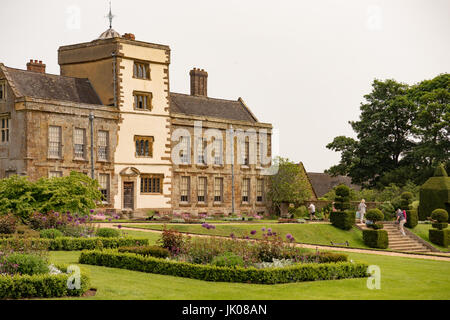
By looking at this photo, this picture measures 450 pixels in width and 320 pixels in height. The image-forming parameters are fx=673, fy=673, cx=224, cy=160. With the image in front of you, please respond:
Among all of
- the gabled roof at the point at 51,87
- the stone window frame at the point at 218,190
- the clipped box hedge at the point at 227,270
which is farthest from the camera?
the stone window frame at the point at 218,190

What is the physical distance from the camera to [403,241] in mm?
40875

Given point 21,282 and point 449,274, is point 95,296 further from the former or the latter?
point 449,274

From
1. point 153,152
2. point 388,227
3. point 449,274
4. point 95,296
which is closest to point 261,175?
point 153,152

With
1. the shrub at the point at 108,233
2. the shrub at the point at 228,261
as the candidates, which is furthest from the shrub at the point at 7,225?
the shrub at the point at 228,261

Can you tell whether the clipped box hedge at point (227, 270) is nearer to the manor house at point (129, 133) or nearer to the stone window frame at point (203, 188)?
the manor house at point (129, 133)

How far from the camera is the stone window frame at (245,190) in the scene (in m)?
54.6

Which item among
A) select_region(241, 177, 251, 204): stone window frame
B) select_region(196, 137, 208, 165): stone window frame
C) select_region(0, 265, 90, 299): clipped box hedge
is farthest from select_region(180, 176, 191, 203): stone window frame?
select_region(0, 265, 90, 299): clipped box hedge

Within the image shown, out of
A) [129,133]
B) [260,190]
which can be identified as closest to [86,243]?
[129,133]

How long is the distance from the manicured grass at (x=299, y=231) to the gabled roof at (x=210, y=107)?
17.3m

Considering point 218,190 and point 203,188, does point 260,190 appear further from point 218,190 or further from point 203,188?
point 203,188

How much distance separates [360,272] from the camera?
19.3 metres

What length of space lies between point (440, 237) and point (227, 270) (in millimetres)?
27751

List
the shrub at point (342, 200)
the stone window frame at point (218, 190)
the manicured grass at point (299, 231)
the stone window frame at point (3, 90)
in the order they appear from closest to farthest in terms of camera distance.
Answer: the manicured grass at point (299, 231) → the shrub at point (342, 200) → the stone window frame at point (3, 90) → the stone window frame at point (218, 190)
